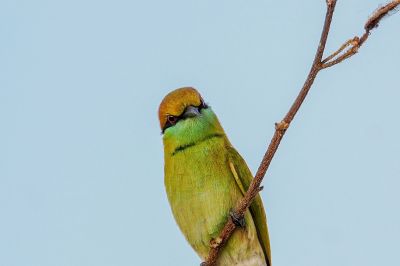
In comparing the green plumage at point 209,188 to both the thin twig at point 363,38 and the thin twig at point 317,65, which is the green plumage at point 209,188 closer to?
the thin twig at point 317,65

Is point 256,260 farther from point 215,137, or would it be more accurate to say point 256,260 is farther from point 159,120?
point 159,120

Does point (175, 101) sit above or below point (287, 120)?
above

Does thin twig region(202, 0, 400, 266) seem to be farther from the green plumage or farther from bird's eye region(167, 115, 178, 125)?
bird's eye region(167, 115, 178, 125)

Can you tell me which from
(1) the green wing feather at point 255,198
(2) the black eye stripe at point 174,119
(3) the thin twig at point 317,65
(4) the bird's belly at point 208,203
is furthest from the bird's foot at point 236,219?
(2) the black eye stripe at point 174,119

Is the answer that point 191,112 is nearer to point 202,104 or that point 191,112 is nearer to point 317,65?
point 202,104

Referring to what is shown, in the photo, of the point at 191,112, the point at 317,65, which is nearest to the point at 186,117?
the point at 191,112

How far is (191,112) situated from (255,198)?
0.74 m

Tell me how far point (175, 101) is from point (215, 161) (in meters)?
0.51

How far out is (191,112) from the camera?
4.75m

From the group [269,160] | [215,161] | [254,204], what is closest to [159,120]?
[215,161]

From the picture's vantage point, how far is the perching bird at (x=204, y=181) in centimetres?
458

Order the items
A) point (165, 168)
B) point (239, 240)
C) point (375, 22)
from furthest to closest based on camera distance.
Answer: point (165, 168)
point (239, 240)
point (375, 22)

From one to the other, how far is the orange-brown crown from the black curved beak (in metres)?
0.02

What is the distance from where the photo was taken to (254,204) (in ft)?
15.5
